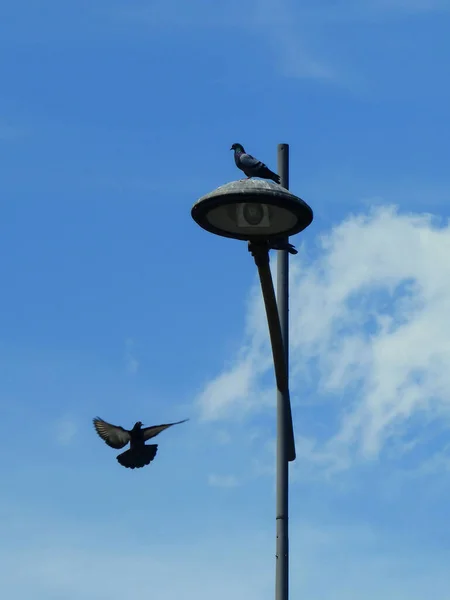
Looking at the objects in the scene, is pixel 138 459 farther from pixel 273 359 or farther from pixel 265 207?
pixel 265 207

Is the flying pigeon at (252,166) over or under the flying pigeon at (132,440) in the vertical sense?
over

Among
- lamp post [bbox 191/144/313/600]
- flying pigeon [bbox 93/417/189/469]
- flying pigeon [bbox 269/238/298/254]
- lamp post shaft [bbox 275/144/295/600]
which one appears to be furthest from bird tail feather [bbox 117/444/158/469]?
flying pigeon [bbox 269/238/298/254]

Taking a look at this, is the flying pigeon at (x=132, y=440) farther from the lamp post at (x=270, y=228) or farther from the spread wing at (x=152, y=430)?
the lamp post at (x=270, y=228)

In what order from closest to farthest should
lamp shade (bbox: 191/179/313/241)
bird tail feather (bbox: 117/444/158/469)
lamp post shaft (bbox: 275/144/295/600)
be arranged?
lamp shade (bbox: 191/179/313/241)
lamp post shaft (bbox: 275/144/295/600)
bird tail feather (bbox: 117/444/158/469)

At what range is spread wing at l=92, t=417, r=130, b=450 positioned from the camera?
1094 cm

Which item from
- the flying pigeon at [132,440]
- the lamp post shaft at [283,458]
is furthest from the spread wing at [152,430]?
the lamp post shaft at [283,458]

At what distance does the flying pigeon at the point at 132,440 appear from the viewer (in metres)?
10.5

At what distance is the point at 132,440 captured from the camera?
424 inches

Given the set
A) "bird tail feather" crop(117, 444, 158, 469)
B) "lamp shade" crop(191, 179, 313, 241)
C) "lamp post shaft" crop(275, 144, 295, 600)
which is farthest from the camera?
"bird tail feather" crop(117, 444, 158, 469)

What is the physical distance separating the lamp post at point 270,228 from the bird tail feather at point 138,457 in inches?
86.1

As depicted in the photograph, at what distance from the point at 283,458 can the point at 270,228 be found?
1.60 m

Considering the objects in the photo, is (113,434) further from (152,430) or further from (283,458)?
(283,458)

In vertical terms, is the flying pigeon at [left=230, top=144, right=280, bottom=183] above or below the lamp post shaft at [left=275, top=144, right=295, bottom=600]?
above

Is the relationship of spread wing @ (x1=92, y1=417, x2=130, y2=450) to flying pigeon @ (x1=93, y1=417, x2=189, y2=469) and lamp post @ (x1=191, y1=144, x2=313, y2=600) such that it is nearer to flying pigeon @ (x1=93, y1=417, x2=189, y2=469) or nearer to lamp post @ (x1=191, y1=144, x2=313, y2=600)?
flying pigeon @ (x1=93, y1=417, x2=189, y2=469)
